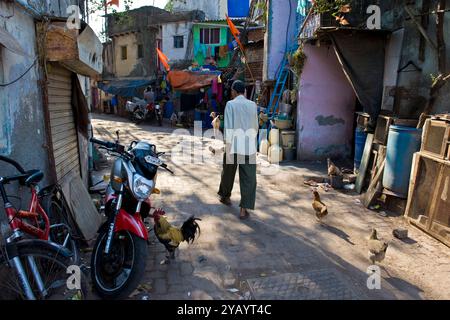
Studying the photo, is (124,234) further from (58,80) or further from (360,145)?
(360,145)

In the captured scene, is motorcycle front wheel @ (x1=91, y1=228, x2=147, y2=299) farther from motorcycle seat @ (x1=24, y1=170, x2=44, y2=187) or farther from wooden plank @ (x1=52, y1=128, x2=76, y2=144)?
wooden plank @ (x1=52, y1=128, x2=76, y2=144)

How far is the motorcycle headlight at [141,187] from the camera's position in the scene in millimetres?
3114

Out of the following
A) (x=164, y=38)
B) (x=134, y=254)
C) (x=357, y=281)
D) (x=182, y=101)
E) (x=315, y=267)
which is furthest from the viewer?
(x=164, y=38)

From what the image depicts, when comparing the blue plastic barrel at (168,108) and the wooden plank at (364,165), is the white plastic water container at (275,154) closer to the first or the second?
the wooden plank at (364,165)

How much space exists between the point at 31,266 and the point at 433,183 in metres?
4.84

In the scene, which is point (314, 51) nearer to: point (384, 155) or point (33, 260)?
point (384, 155)

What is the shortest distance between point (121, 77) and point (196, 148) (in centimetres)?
1910

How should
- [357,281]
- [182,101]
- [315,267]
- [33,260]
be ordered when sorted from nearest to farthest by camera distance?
[33,260], [357,281], [315,267], [182,101]

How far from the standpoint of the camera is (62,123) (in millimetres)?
4816

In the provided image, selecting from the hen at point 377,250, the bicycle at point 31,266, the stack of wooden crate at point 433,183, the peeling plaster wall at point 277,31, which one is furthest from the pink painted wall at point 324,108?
the bicycle at point 31,266

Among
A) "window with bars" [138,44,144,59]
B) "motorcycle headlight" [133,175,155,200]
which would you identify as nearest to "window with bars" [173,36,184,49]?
"window with bars" [138,44,144,59]

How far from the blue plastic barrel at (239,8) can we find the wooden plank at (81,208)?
14187mm

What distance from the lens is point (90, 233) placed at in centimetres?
432

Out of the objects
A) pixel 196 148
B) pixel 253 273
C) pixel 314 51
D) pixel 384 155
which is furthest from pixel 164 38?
pixel 253 273
